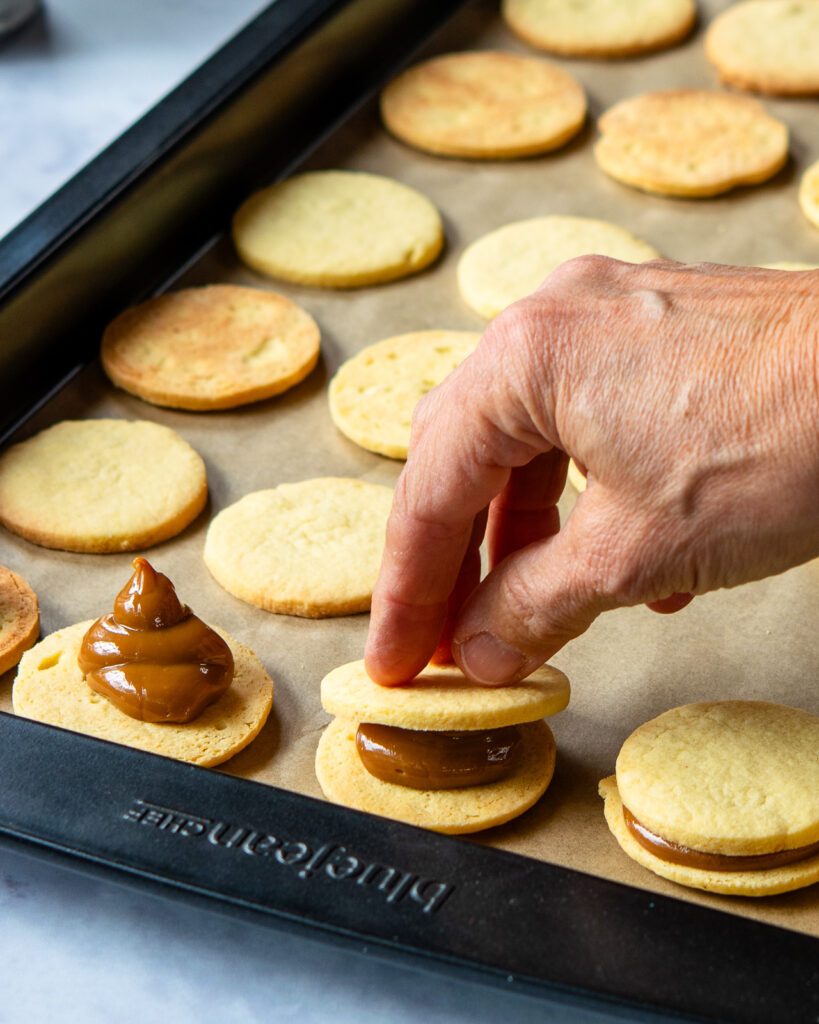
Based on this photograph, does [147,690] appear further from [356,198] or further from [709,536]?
[356,198]

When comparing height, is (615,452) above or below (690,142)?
above

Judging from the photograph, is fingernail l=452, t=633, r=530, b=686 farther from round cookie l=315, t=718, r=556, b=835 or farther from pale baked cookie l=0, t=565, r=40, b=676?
pale baked cookie l=0, t=565, r=40, b=676

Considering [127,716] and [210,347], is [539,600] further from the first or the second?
[210,347]

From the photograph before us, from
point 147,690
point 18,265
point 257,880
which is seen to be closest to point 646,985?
point 257,880

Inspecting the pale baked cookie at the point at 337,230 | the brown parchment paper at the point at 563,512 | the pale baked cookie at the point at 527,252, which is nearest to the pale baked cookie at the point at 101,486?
the brown parchment paper at the point at 563,512

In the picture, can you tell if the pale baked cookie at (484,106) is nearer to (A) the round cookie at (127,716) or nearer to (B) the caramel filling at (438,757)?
(A) the round cookie at (127,716)

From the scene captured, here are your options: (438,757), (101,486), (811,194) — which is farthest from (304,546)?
(811,194)
